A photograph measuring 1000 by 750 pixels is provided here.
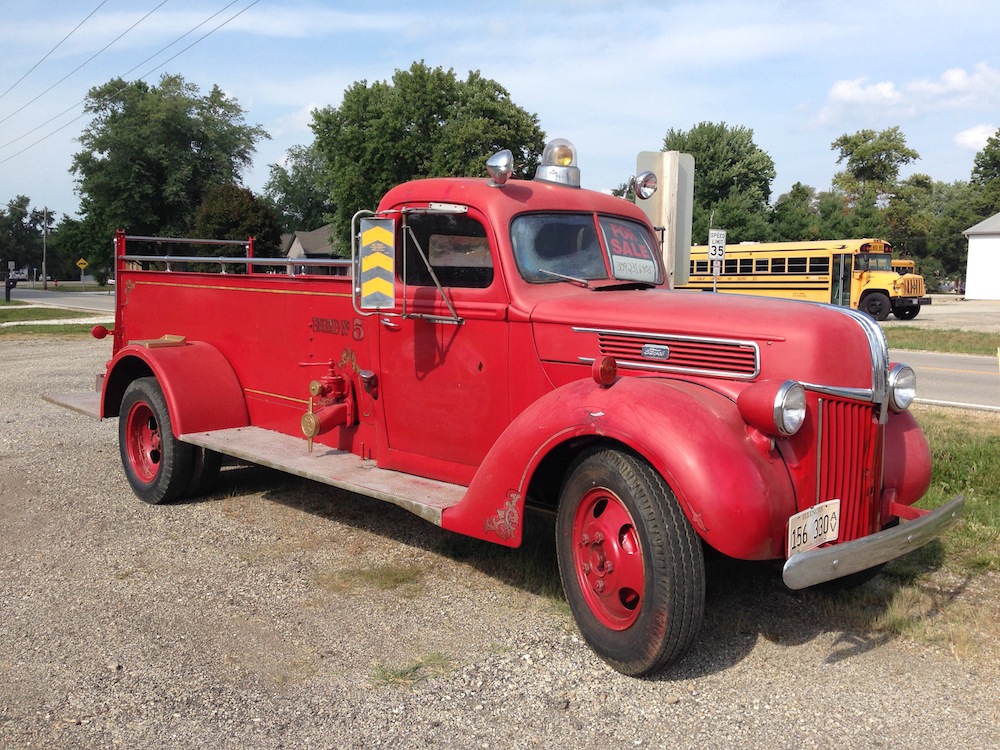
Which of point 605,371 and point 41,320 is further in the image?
point 41,320

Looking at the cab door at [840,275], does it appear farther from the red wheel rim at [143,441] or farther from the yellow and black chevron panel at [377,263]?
the yellow and black chevron panel at [377,263]

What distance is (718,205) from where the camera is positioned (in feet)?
148

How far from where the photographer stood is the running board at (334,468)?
444 centimetres

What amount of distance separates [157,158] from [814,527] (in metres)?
55.2

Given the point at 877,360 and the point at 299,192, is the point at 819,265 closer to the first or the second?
the point at 877,360

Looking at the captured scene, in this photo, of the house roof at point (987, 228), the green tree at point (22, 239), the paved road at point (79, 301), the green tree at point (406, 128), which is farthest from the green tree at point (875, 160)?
the green tree at point (22, 239)

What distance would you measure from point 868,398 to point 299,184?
301 feet

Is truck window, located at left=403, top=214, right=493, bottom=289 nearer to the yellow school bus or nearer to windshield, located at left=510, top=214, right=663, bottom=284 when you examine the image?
windshield, located at left=510, top=214, right=663, bottom=284

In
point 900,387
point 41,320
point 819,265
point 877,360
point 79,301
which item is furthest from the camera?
point 79,301

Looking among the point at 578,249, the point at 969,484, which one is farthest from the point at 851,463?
the point at 969,484

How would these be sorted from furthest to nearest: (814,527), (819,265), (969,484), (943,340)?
1. (819,265)
2. (943,340)
3. (969,484)
4. (814,527)

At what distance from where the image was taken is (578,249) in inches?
186

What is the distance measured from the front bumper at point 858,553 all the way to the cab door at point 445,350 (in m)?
1.71

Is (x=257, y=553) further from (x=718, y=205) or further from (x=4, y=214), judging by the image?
(x=4, y=214)
